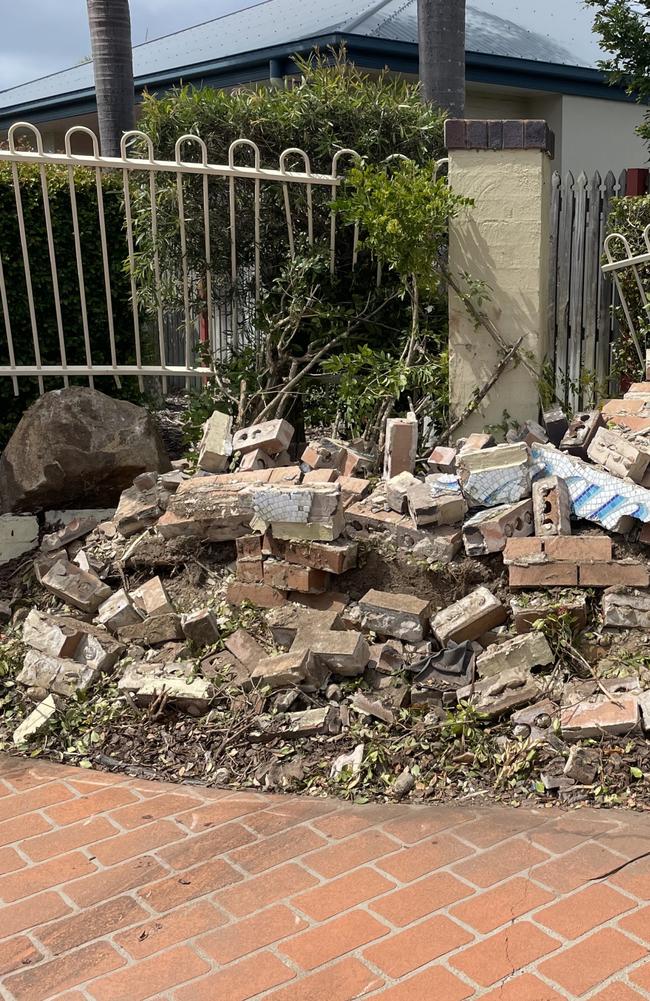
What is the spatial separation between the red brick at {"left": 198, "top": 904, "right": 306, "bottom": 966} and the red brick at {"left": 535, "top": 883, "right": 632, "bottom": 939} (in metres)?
0.70

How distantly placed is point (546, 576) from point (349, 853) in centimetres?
159

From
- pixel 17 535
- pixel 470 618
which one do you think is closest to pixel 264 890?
pixel 470 618

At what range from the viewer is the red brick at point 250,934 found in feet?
8.11

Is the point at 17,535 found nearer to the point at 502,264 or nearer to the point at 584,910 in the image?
the point at 502,264

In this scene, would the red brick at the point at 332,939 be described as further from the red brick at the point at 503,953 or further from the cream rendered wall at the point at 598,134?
the cream rendered wall at the point at 598,134

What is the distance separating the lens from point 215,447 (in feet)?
16.2

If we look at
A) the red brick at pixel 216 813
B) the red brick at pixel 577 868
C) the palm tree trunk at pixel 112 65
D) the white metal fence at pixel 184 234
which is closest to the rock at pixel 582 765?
the red brick at pixel 577 868

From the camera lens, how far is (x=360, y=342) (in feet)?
18.7

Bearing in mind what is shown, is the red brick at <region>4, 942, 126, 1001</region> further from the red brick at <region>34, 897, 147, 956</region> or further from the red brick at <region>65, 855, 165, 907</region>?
the red brick at <region>65, 855, 165, 907</region>

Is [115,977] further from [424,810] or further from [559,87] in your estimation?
[559,87]

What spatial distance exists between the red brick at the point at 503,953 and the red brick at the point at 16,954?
1.14 metres

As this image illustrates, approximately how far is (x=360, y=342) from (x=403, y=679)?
256 cm

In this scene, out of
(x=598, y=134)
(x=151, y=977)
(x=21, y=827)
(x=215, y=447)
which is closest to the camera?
(x=151, y=977)

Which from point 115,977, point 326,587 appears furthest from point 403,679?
point 115,977
